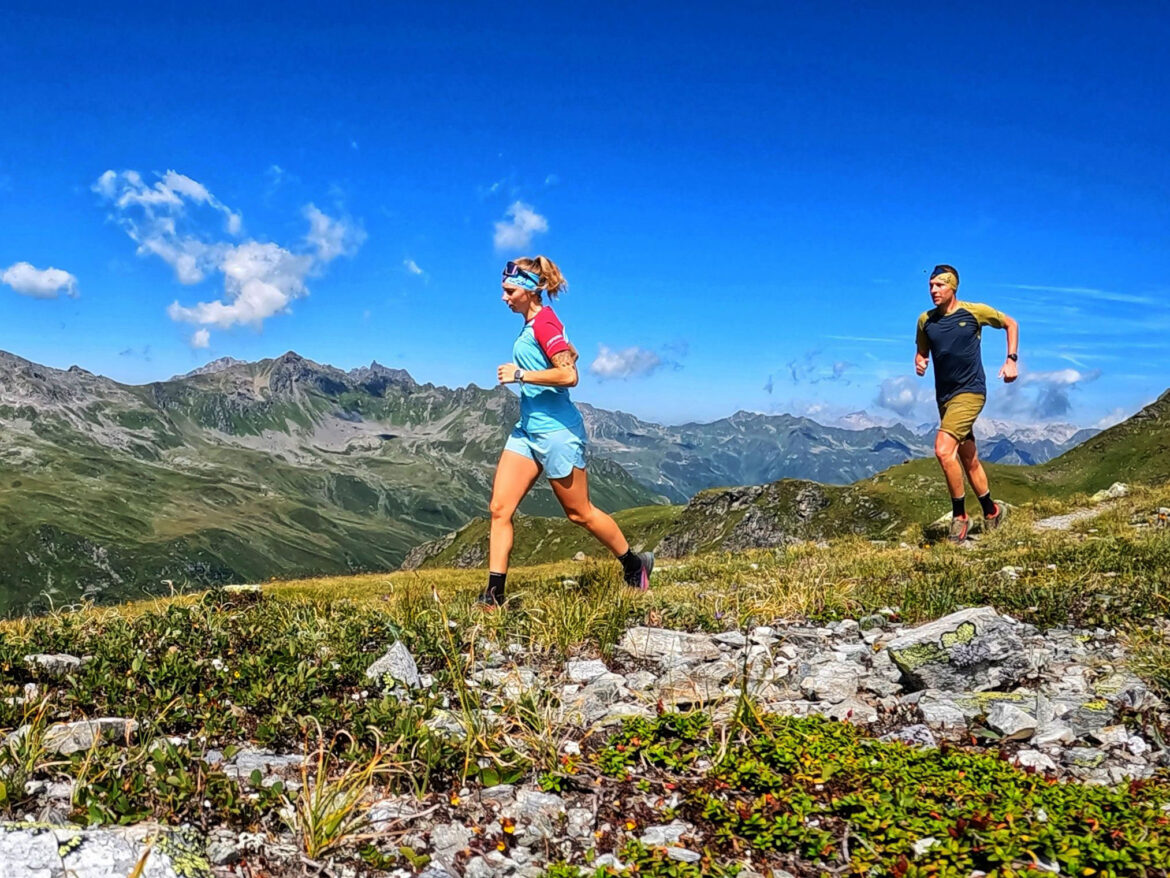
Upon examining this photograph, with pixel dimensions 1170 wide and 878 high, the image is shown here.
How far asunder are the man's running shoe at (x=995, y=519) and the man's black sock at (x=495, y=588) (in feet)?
33.6

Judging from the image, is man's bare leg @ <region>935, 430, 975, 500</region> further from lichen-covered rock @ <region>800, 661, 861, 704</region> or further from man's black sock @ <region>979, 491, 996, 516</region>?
lichen-covered rock @ <region>800, 661, 861, 704</region>

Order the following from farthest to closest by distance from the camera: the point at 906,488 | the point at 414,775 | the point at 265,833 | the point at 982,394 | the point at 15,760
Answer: the point at 906,488
the point at 982,394
the point at 414,775
the point at 15,760
the point at 265,833

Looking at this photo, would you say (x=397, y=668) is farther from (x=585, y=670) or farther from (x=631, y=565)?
(x=631, y=565)

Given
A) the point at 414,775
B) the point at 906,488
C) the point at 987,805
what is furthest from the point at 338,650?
the point at 906,488

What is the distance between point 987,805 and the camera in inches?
142

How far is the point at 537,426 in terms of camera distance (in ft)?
31.1

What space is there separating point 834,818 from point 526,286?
7.16 m

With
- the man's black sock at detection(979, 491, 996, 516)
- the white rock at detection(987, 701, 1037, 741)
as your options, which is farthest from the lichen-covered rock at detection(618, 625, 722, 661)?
the man's black sock at detection(979, 491, 996, 516)

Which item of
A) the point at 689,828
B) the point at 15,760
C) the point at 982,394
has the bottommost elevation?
the point at 689,828

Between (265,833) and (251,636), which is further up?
(251,636)

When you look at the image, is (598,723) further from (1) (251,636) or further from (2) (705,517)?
(2) (705,517)

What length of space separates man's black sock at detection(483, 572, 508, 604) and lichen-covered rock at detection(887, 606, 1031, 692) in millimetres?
4912

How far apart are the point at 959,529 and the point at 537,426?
921cm

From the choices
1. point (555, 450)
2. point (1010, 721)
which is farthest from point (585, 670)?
point (555, 450)
